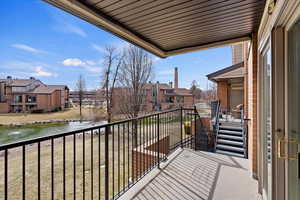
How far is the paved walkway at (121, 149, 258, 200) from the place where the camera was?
2109 millimetres

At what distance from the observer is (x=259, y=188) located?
2.14 m

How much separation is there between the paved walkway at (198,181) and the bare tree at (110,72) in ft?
36.3

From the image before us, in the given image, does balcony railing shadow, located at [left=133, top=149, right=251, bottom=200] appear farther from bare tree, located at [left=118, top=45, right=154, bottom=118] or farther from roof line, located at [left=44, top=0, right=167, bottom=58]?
bare tree, located at [left=118, top=45, right=154, bottom=118]

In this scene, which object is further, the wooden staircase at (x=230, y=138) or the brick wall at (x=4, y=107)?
the brick wall at (x=4, y=107)

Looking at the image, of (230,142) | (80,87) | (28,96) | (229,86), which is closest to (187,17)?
(230,142)

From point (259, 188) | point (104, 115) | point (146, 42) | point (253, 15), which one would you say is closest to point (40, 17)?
point (104, 115)

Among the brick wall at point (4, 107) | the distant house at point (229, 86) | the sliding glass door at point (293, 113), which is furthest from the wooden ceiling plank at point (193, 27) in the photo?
the brick wall at point (4, 107)

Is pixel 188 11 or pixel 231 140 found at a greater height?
pixel 188 11

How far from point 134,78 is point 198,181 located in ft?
34.6

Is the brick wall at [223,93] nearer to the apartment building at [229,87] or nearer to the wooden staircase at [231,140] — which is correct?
the apartment building at [229,87]

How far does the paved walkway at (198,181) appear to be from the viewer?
2109mm

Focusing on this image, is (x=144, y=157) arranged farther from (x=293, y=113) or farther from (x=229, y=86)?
(x=229, y=86)

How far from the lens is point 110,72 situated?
1388 cm

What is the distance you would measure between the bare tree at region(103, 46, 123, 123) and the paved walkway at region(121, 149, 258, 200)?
1105 centimetres
